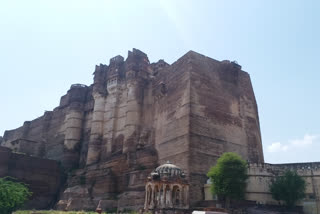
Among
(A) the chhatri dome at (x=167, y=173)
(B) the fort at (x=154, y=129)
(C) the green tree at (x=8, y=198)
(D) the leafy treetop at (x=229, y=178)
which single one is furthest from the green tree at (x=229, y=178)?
(C) the green tree at (x=8, y=198)

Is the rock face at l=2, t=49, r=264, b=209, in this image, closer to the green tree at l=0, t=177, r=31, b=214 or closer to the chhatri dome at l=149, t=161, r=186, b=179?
the chhatri dome at l=149, t=161, r=186, b=179

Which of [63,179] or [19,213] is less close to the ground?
[63,179]

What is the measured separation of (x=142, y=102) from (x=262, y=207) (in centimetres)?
1538

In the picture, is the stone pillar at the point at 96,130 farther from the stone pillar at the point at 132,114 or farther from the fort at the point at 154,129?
the stone pillar at the point at 132,114

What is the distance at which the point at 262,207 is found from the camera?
58.4 feet

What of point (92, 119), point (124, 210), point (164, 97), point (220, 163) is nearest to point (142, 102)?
point (164, 97)

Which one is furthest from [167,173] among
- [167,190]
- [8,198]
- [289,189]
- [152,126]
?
[152,126]

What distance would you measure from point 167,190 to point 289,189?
23.8 feet

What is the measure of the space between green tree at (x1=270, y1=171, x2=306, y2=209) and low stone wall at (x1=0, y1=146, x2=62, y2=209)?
19.9 meters

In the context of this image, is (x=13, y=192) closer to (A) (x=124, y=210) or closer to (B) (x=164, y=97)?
(A) (x=124, y=210)

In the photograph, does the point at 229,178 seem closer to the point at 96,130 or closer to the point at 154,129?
the point at 154,129

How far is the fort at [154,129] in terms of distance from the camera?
22375 mm

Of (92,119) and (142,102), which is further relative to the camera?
(92,119)

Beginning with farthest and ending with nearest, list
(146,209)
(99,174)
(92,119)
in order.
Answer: (92,119) → (99,174) → (146,209)
